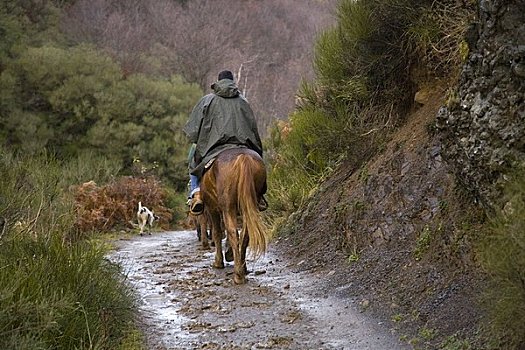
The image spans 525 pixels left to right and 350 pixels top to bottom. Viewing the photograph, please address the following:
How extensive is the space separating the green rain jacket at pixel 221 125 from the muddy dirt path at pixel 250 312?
1.49 m

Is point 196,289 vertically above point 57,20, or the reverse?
point 57,20

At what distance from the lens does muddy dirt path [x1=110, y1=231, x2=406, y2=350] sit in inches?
205

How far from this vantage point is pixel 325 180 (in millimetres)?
10055

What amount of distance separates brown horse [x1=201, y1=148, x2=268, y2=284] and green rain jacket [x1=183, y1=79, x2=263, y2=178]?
0.87 ft

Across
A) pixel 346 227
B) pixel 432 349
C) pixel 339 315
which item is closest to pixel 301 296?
pixel 339 315

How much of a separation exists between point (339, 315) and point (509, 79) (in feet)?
8.41

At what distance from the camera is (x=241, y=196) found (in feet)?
24.0

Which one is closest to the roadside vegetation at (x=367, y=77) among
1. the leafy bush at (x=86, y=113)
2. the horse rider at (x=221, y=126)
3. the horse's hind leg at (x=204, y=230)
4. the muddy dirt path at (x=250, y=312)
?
the muddy dirt path at (x=250, y=312)

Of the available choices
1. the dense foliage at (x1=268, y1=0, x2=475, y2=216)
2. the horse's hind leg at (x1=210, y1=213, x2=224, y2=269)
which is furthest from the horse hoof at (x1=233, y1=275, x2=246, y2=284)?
the dense foliage at (x1=268, y1=0, x2=475, y2=216)

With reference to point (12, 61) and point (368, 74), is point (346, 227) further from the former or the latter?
point (12, 61)

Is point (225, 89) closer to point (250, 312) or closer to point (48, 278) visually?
point (250, 312)

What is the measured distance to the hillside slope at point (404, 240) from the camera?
197 inches

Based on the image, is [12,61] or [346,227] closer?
[346,227]

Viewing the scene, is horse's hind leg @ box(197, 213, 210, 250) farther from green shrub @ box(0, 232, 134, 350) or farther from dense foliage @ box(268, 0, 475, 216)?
green shrub @ box(0, 232, 134, 350)
